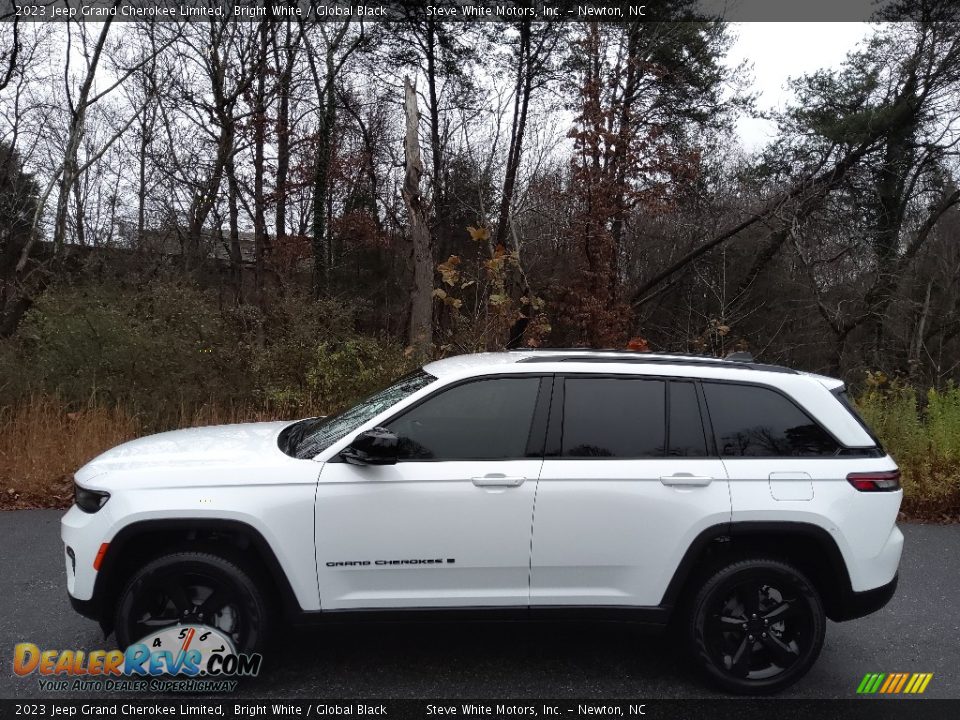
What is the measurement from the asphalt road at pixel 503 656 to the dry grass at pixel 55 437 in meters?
2.44

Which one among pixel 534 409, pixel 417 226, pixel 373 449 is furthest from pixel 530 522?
pixel 417 226

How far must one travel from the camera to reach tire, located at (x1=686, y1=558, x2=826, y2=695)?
354cm

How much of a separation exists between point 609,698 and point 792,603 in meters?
1.03

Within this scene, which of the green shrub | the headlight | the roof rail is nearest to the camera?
the headlight

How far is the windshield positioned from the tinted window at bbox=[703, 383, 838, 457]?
1525 millimetres

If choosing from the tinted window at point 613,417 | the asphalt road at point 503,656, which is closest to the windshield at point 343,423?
the tinted window at point 613,417

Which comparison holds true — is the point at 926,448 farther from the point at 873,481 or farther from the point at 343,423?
the point at 343,423

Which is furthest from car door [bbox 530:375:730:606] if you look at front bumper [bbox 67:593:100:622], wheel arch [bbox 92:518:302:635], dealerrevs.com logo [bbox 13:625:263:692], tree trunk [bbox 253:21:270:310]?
tree trunk [bbox 253:21:270:310]

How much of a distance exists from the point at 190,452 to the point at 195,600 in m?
0.73

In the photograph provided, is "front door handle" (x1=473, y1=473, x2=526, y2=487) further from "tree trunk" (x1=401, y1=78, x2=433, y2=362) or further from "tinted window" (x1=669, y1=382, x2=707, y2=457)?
"tree trunk" (x1=401, y1=78, x2=433, y2=362)

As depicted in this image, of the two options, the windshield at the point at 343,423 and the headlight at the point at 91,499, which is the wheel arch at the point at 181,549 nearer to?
the headlight at the point at 91,499

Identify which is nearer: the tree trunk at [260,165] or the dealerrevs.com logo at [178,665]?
the dealerrevs.com logo at [178,665]

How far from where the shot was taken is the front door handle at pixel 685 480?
3518 mm

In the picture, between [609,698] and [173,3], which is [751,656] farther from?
[173,3]
